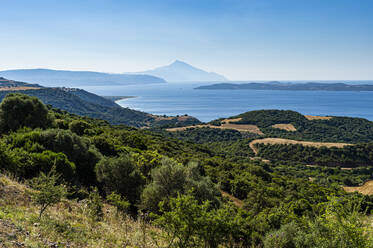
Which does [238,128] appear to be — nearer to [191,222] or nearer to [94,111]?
[94,111]

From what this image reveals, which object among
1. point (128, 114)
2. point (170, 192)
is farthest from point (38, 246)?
point (128, 114)

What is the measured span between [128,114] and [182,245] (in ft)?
511

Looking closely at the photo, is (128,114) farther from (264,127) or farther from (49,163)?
(49,163)

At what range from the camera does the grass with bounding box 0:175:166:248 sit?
5.79 meters

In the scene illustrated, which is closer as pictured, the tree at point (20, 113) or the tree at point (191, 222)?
the tree at point (191, 222)

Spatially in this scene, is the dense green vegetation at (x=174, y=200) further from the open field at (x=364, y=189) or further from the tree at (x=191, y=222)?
the open field at (x=364, y=189)

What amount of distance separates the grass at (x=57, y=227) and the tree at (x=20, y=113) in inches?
Answer: 600

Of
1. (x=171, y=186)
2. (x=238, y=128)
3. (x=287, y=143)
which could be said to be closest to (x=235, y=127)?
(x=238, y=128)

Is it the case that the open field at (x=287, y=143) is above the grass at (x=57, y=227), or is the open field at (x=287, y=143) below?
below

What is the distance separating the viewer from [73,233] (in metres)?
6.70

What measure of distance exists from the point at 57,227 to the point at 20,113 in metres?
20.0

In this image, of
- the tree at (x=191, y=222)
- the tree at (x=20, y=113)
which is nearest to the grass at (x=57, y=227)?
the tree at (x=191, y=222)

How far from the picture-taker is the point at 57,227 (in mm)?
6738

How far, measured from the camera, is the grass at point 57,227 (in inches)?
228
